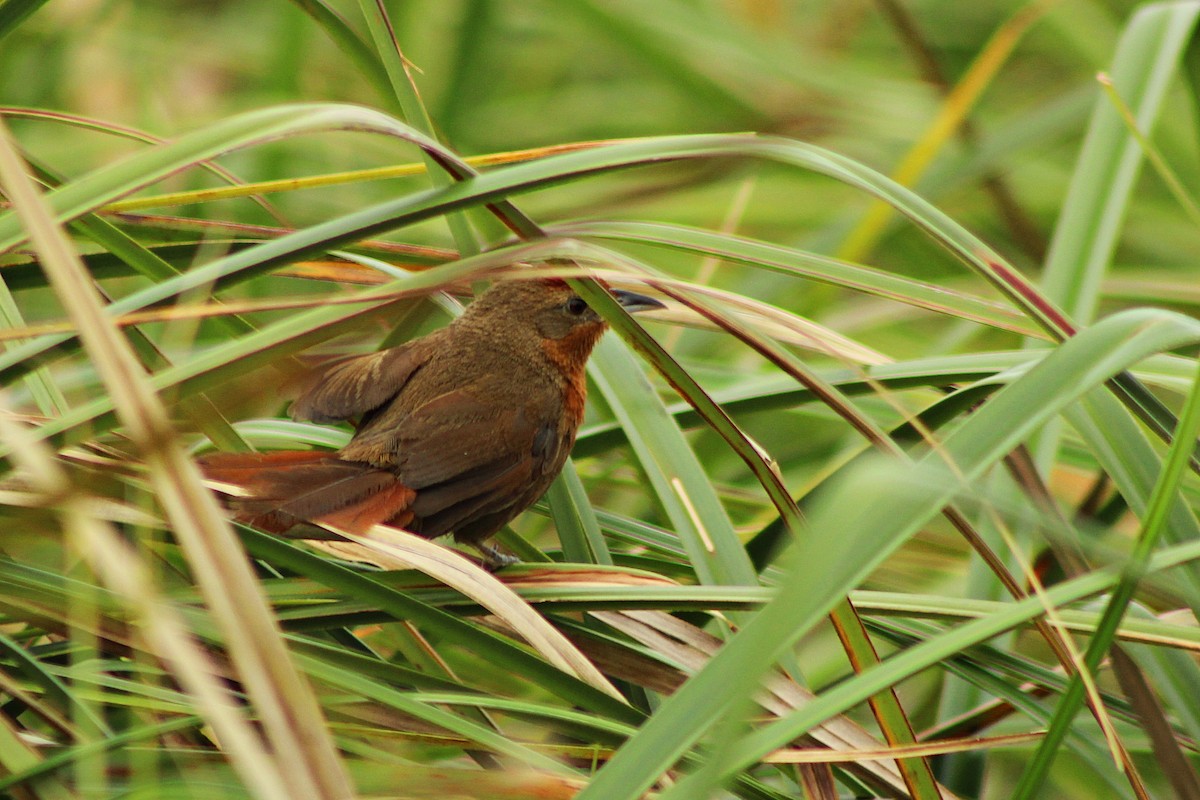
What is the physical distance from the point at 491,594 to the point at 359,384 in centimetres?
78

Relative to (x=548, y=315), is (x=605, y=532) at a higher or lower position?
lower

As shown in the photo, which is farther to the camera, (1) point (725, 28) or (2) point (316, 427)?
(1) point (725, 28)

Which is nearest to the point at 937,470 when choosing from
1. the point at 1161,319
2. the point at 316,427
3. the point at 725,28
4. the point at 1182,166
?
the point at 1161,319

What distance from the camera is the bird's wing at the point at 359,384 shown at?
228cm

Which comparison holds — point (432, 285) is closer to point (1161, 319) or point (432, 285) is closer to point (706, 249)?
point (706, 249)

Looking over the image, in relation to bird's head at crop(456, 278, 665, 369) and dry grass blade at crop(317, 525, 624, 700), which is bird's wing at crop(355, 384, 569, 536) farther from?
dry grass blade at crop(317, 525, 624, 700)

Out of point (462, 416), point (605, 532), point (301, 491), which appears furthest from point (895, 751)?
point (462, 416)

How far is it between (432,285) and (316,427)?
3.77 feet

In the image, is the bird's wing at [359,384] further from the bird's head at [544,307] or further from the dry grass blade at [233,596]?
the dry grass blade at [233,596]

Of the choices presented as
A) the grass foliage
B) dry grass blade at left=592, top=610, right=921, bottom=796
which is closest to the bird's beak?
the grass foliage

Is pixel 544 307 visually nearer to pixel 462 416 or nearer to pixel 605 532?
pixel 462 416

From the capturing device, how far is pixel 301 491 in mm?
1898

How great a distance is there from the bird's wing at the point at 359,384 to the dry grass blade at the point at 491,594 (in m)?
0.50

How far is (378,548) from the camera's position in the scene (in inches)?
69.0
